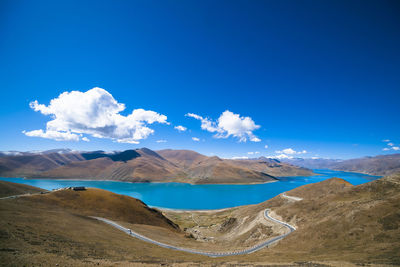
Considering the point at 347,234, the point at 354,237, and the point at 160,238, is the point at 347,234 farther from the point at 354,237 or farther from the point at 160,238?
the point at 160,238

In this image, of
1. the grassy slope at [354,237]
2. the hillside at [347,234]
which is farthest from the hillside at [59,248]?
the grassy slope at [354,237]

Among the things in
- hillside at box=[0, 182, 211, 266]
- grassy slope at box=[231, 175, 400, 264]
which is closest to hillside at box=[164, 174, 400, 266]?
grassy slope at box=[231, 175, 400, 264]

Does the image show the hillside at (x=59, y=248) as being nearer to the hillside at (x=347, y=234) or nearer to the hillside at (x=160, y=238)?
the hillside at (x=160, y=238)

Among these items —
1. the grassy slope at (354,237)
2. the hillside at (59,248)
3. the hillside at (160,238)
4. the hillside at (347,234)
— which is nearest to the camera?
the hillside at (59,248)

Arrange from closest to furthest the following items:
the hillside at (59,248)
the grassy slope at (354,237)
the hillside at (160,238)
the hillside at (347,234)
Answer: the hillside at (59,248) < the hillside at (160,238) < the grassy slope at (354,237) < the hillside at (347,234)

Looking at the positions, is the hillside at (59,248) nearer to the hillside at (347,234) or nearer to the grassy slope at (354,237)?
the hillside at (347,234)

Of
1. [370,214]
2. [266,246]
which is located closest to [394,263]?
[370,214]

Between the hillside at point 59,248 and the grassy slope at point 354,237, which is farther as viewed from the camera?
the grassy slope at point 354,237

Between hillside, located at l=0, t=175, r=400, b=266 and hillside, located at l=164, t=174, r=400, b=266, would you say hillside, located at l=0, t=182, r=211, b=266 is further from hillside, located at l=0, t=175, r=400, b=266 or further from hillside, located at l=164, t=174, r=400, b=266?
hillside, located at l=164, t=174, r=400, b=266

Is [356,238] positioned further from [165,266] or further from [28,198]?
[28,198]

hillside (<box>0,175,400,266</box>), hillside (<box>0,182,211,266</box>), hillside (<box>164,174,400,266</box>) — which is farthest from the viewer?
hillside (<box>164,174,400,266</box>)

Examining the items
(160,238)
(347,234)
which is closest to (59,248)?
(160,238)

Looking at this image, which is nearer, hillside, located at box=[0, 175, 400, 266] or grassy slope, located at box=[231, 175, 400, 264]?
hillside, located at box=[0, 175, 400, 266]
